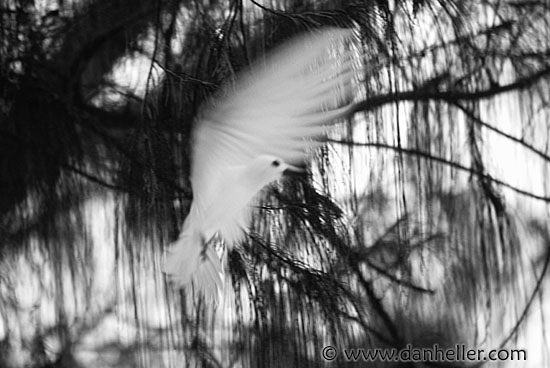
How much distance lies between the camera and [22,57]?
0.68 metres

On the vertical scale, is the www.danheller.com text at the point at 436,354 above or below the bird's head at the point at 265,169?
below

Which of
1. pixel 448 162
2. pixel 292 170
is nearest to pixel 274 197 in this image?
pixel 292 170

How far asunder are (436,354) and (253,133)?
0.28 m

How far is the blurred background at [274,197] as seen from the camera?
0.64 meters

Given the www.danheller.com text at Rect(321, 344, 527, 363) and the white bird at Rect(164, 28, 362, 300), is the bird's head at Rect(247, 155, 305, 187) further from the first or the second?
the www.danheller.com text at Rect(321, 344, 527, 363)

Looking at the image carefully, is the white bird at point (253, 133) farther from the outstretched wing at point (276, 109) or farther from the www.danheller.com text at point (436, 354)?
the www.danheller.com text at point (436, 354)

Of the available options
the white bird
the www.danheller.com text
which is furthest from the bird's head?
the www.danheller.com text

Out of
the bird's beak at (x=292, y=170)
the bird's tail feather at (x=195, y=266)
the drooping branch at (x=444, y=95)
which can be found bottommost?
the bird's tail feather at (x=195, y=266)

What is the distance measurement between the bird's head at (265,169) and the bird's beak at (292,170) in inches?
0.5

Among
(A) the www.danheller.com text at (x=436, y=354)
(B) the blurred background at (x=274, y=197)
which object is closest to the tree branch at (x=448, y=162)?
(B) the blurred background at (x=274, y=197)

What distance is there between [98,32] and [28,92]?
0.25 feet

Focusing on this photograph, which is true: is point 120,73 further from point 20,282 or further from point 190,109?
point 20,282

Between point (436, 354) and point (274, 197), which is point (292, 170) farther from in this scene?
point (436, 354)

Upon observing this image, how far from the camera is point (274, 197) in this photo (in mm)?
632
